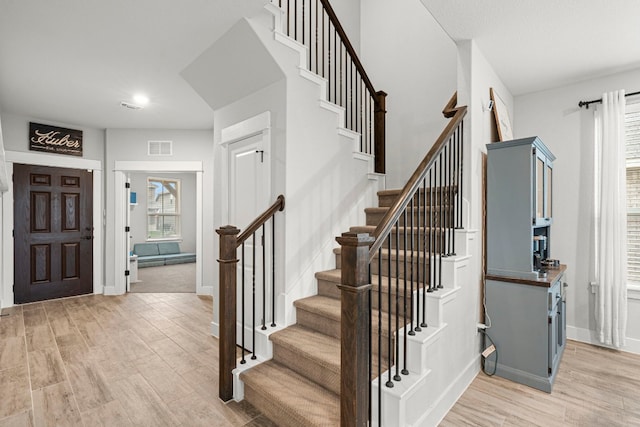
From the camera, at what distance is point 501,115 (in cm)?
302

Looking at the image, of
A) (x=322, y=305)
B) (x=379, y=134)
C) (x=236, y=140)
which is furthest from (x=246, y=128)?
(x=322, y=305)

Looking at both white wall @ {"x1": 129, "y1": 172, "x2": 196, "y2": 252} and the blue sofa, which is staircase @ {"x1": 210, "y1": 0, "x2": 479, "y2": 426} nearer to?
the blue sofa

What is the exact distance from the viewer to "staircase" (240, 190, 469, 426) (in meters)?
1.88

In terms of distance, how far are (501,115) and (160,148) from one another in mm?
5060

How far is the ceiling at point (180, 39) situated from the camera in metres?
2.20

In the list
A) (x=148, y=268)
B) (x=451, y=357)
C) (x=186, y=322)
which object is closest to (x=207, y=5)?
(x=451, y=357)

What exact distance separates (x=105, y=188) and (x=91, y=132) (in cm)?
94

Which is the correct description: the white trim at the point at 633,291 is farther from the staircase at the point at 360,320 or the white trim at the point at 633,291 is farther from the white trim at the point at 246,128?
the white trim at the point at 246,128

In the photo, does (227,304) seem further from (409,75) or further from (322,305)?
(409,75)

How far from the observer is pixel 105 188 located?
5438 millimetres

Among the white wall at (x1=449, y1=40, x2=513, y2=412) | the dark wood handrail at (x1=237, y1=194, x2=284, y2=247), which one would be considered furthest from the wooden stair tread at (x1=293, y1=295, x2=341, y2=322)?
the white wall at (x1=449, y1=40, x2=513, y2=412)

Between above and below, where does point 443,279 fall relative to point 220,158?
below

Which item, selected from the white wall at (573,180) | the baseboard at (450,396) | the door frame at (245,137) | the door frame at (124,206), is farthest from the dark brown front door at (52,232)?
the white wall at (573,180)

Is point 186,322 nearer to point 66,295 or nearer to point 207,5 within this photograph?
point 66,295
